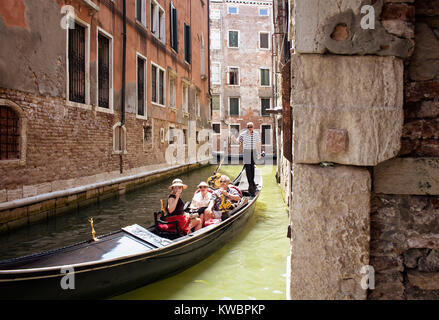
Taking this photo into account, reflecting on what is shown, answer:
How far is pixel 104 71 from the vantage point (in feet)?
27.5

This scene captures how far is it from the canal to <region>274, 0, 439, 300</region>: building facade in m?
1.72

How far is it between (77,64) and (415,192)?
6.93 m

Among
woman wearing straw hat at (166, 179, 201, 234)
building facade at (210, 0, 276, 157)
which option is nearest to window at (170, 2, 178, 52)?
building facade at (210, 0, 276, 157)

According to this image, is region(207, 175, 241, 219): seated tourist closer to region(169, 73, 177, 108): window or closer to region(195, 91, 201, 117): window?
region(169, 73, 177, 108): window

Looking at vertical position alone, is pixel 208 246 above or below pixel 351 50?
below

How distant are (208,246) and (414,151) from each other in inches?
115

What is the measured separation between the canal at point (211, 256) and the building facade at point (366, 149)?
5.66 ft

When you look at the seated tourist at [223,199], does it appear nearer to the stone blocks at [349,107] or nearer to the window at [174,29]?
the stone blocks at [349,107]

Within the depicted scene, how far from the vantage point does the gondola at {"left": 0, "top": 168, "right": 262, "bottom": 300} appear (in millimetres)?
2604

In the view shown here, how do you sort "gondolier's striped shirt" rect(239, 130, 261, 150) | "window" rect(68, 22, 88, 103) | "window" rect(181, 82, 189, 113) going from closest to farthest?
"window" rect(68, 22, 88, 103) → "gondolier's striped shirt" rect(239, 130, 261, 150) → "window" rect(181, 82, 189, 113)

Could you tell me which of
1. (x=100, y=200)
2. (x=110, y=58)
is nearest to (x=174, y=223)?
(x=100, y=200)

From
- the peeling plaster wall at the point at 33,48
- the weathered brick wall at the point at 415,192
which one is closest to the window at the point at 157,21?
the peeling plaster wall at the point at 33,48

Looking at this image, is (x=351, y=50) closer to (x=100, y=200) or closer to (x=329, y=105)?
(x=329, y=105)

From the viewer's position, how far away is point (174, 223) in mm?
4062
